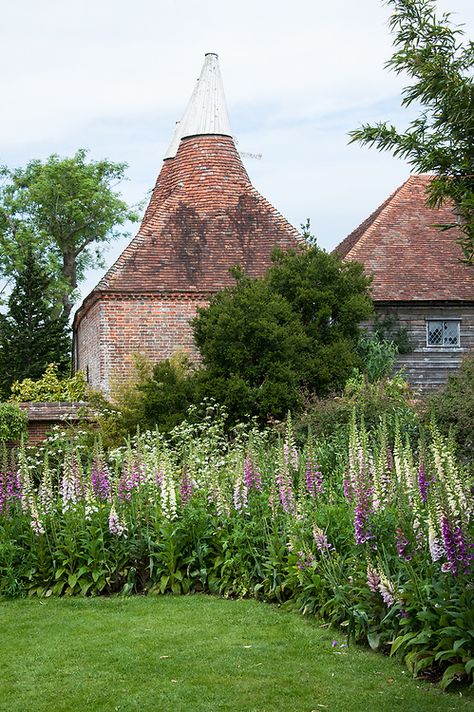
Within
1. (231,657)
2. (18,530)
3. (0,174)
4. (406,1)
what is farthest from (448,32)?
(0,174)

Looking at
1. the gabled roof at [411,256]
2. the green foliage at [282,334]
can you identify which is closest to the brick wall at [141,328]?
the green foliage at [282,334]

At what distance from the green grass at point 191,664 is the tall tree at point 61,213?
35.0 metres

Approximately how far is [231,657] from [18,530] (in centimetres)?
372

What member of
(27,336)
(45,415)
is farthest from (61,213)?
(45,415)

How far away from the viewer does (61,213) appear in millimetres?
45094

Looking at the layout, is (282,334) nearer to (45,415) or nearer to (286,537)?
(45,415)

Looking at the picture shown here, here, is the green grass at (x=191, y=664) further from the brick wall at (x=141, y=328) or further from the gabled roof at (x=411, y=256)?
the gabled roof at (x=411, y=256)

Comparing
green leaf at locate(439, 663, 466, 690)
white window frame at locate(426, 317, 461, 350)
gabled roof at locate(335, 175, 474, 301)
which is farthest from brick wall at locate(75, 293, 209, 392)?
green leaf at locate(439, 663, 466, 690)

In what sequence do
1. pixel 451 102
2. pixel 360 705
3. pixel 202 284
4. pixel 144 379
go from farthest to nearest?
1. pixel 202 284
2. pixel 144 379
3. pixel 360 705
4. pixel 451 102

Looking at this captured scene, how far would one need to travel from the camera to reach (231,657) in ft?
25.0

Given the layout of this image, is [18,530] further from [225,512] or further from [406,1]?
[406,1]

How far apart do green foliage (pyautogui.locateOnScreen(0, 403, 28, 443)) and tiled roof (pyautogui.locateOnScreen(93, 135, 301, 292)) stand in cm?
414

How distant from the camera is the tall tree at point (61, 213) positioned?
144 feet

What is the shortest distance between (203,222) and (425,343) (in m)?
7.03
